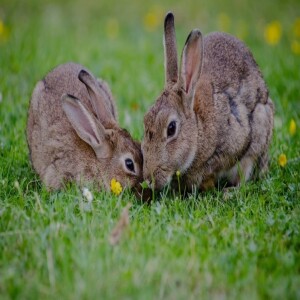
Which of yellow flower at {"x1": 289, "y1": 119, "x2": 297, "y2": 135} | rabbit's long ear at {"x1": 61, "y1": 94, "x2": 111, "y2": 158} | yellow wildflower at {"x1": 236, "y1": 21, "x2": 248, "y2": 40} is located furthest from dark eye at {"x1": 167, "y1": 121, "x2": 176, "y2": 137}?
yellow wildflower at {"x1": 236, "y1": 21, "x2": 248, "y2": 40}

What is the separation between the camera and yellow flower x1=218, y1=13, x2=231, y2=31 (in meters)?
Answer: 11.0

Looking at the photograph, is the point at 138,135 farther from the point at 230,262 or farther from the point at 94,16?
the point at 94,16

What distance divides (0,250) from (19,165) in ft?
7.28

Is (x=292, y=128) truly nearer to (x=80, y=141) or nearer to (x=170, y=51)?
(x=170, y=51)

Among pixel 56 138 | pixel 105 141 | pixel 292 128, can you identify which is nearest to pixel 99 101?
pixel 105 141

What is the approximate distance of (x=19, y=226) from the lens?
4574 millimetres

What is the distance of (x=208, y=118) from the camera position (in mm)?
5965

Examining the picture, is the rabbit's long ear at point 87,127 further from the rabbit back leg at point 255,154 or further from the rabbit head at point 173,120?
the rabbit back leg at point 255,154

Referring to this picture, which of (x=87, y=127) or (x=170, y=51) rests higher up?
(x=170, y=51)

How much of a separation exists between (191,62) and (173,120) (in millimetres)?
586

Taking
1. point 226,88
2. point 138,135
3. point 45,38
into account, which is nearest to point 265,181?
point 226,88

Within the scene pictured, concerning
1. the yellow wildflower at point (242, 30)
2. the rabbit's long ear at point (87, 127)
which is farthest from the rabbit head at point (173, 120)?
the yellow wildflower at point (242, 30)

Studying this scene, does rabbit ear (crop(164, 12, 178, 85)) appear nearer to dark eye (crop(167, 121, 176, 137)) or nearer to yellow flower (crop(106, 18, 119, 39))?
dark eye (crop(167, 121, 176, 137))

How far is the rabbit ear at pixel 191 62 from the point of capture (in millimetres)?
5684
